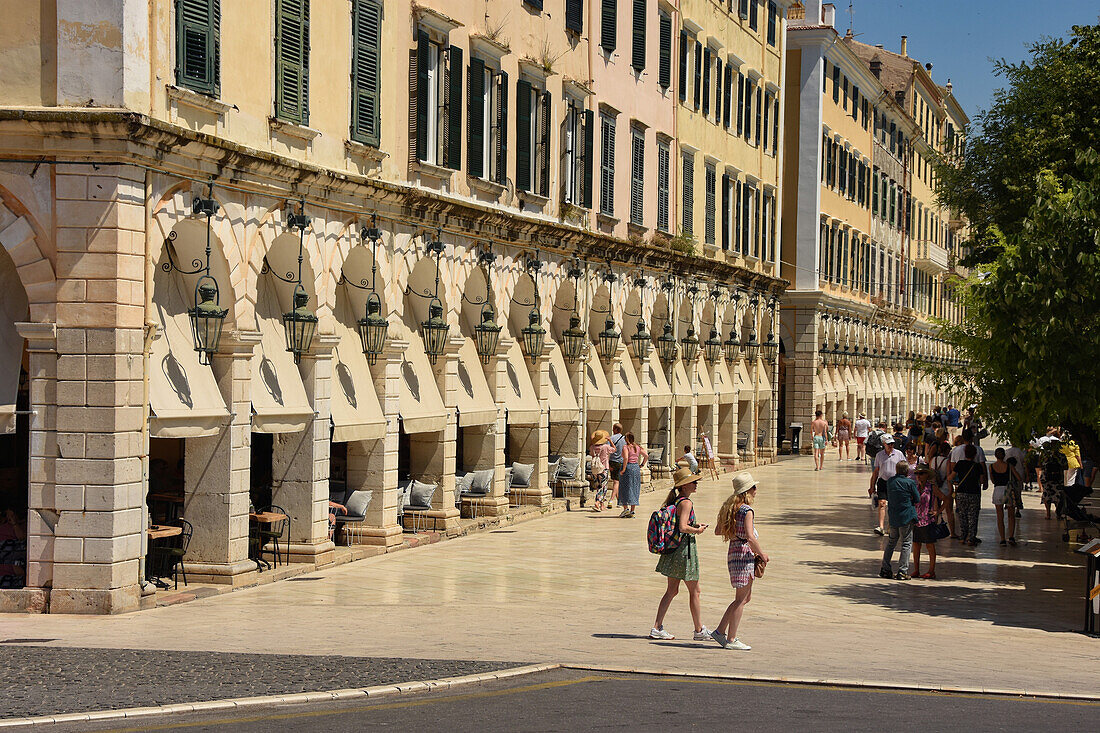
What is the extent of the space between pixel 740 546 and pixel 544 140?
1658 cm

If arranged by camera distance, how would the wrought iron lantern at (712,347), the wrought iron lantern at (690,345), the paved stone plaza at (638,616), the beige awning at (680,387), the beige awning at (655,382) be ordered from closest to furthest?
the paved stone plaza at (638,616), the beige awning at (655,382), the beige awning at (680,387), the wrought iron lantern at (690,345), the wrought iron lantern at (712,347)

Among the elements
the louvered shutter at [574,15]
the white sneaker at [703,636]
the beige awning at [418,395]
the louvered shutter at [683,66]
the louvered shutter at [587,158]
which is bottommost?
the white sneaker at [703,636]

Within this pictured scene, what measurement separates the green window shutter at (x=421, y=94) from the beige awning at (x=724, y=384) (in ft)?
68.5

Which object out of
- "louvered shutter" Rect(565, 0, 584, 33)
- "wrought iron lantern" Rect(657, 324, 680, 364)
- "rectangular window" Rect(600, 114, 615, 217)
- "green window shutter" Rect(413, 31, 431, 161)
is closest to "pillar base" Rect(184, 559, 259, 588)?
"green window shutter" Rect(413, 31, 431, 161)

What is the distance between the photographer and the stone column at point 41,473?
16.5m

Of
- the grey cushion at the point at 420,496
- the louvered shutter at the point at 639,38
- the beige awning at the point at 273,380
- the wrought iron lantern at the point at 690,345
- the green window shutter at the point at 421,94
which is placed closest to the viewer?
the beige awning at the point at 273,380

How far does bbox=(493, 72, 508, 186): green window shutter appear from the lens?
89.5 ft

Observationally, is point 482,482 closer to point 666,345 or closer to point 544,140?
point 544,140

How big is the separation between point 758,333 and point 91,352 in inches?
1334

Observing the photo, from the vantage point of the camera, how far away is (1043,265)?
18.1m

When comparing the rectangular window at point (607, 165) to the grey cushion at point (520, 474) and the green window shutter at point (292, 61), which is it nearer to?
the grey cushion at point (520, 474)

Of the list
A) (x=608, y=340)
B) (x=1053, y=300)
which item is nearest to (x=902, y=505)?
(x=1053, y=300)

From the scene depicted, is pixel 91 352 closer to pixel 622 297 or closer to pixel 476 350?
pixel 476 350

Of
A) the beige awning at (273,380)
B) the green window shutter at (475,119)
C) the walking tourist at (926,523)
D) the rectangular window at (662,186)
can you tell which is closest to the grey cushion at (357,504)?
the beige awning at (273,380)
